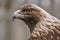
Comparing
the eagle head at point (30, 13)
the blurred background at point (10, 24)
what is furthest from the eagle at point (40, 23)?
the blurred background at point (10, 24)

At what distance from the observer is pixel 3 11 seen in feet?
13.3

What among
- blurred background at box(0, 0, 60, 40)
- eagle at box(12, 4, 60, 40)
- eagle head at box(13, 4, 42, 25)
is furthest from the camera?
blurred background at box(0, 0, 60, 40)

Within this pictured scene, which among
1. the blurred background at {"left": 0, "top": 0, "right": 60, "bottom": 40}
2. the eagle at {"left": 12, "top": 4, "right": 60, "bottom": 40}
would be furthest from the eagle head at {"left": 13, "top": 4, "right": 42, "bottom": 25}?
the blurred background at {"left": 0, "top": 0, "right": 60, "bottom": 40}

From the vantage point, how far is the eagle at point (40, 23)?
1.95 meters

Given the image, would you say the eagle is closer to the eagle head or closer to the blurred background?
the eagle head

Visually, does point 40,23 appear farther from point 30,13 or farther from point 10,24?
point 10,24

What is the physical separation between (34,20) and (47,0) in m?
1.38

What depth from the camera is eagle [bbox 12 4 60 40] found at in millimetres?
1954

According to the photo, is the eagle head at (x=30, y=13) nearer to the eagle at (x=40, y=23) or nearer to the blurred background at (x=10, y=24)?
the eagle at (x=40, y=23)

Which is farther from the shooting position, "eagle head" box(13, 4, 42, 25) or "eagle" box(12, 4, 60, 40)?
"eagle head" box(13, 4, 42, 25)

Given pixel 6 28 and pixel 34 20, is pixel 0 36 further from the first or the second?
pixel 34 20

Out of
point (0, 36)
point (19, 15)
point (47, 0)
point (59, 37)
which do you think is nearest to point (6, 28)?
point (0, 36)

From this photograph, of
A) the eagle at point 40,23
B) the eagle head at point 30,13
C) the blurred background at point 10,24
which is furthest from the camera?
the blurred background at point 10,24

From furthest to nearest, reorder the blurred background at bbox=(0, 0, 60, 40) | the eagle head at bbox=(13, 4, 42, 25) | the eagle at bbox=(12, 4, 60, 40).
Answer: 1. the blurred background at bbox=(0, 0, 60, 40)
2. the eagle head at bbox=(13, 4, 42, 25)
3. the eagle at bbox=(12, 4, 60, 40)
